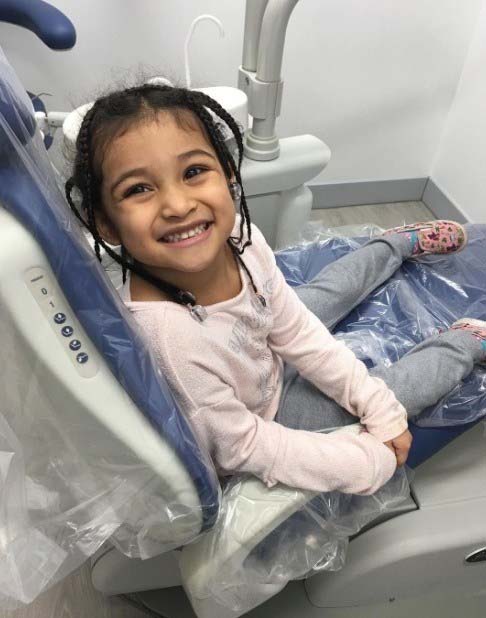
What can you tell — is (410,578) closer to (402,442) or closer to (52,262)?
(402,442)

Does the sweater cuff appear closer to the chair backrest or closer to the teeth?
the chair backrest

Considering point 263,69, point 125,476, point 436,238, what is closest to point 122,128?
point 125,476

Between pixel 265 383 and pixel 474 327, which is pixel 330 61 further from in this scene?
pixel 265 383

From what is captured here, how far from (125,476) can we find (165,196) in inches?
11.2

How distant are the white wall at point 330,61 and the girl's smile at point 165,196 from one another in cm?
102

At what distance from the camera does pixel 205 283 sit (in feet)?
2.05

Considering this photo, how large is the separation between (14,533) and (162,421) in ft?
0.66

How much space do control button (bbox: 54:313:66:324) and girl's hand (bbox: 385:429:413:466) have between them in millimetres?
484

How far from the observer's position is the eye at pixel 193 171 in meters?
0.53

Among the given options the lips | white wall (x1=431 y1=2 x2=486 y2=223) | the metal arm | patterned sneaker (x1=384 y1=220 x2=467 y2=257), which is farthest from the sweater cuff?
white wall (x1=431 y1=2 x2=486 y2=223)

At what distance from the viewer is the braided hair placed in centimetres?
51

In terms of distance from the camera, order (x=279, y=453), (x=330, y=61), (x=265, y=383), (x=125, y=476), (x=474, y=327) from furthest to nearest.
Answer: (x=330, y=61) < (x=474, y=327) < (x=265, y=383) < (x=279, y=453) < (x=125, y=476)

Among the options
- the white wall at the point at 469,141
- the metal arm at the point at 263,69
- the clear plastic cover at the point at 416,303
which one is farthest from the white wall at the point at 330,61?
the clear plastic cover at the point at 416,303

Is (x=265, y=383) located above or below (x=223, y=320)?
below
